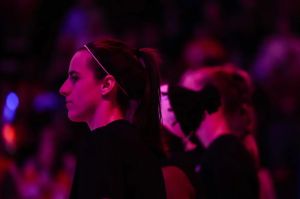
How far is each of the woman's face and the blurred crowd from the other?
2275 mm

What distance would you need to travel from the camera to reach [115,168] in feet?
10.1

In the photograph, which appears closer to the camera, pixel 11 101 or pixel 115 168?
pixel 115 168

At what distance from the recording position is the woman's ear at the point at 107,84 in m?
3.33

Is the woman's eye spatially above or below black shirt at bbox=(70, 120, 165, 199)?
above

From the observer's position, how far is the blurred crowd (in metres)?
6.54

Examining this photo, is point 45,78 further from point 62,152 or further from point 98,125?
point 98,125

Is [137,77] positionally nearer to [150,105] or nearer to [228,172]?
[150,105]

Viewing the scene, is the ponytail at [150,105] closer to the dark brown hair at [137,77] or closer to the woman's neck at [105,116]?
the dark brown hair at [137,77]

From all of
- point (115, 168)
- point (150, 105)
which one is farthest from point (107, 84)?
point (115, 168)

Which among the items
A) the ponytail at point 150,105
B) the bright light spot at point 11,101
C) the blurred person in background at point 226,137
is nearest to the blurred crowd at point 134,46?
the bright light spot at point 11,101

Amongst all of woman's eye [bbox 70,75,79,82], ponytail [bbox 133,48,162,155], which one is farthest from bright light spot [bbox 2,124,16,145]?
woman's eye [bbox 70,75,79,82]

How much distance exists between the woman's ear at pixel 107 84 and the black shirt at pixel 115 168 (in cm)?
17

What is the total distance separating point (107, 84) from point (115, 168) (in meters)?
0.43

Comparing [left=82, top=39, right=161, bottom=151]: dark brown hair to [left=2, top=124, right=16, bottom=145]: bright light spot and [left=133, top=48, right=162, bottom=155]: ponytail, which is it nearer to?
[left=133, top=48, right=162, bottom=155]: ponytail
